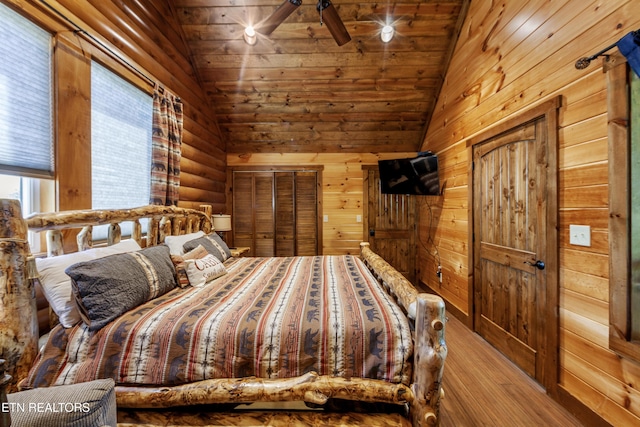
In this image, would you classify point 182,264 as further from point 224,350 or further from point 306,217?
point 306,217

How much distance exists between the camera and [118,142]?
2.25 metres

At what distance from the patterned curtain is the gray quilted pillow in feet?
6.47

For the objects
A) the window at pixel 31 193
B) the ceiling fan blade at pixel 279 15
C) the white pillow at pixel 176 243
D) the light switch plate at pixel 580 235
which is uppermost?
the ceiling fan blade at pixel 279 15

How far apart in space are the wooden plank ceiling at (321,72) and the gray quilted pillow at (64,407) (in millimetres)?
3729

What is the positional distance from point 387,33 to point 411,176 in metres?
1.94

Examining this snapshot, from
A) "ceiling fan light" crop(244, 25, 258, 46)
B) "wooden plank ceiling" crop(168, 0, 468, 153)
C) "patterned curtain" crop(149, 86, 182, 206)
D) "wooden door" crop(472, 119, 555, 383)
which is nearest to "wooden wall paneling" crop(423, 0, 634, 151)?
"wooden door" crop(472, 119, 555, 383)

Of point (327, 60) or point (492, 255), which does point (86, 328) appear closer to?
point (492, 255)

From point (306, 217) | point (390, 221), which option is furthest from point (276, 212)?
point (390, 221)

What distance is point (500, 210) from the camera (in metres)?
2.46

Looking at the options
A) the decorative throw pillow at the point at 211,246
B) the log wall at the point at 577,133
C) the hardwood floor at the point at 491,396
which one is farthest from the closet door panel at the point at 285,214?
the log wall at the point at 577,133

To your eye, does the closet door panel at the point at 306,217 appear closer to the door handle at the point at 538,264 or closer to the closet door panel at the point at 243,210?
the closet door panel at the point at 243,210

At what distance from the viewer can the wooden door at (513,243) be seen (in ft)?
6.46

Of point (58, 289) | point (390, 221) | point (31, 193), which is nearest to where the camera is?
point (58, 289)

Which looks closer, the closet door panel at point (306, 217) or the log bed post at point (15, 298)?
the log bed post at point (15, 298)
